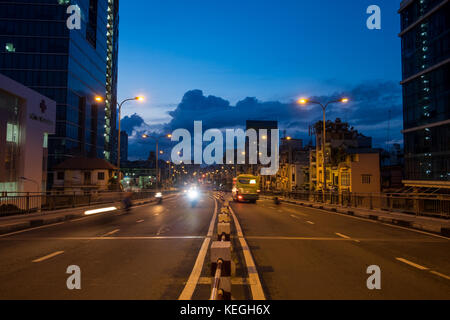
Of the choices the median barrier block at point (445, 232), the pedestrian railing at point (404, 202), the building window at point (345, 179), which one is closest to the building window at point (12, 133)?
the pedestrian railing at point (404, 202)

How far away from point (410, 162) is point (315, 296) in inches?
1830

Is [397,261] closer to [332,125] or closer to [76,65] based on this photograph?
[76,65]

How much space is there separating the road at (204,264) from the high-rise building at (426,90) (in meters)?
32.0

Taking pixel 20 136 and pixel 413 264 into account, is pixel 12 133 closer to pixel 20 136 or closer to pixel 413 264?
pixel 20 136

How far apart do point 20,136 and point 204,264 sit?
33275 mm

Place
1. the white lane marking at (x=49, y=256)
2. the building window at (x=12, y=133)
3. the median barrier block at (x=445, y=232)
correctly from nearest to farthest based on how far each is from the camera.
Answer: the white lane marking at (x=49, y=256) < the median barrier block at (x=445, y=232) < the building window at (x=12, y=133)

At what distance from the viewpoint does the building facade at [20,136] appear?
3288 cm

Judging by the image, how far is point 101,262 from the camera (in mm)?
8875

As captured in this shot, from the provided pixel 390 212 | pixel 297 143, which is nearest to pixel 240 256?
pixel 390 212

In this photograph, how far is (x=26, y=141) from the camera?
118ft

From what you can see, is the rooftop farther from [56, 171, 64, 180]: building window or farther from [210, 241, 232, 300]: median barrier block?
[210, 241, 232, 300]: median barrier block

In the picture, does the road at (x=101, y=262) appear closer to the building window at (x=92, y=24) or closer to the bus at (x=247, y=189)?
the bus at (x=247, y=189)

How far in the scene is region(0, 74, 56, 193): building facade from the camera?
32.9 metres

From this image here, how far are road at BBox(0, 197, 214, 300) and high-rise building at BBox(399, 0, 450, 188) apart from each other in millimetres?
37047
